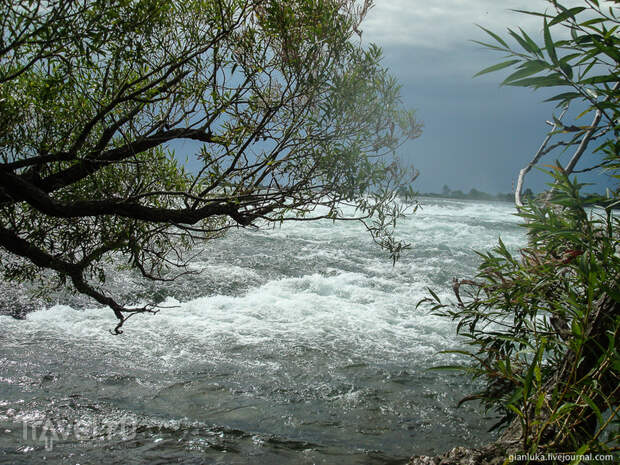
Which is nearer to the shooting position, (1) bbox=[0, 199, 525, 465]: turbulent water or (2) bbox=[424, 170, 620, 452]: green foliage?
(2) bbox=[424, 170, 620, 452]: green foliage

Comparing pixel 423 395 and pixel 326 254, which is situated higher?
pixel 326 254

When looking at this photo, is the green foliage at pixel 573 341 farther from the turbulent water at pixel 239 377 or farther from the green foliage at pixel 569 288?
the turbulent water at pixel 239 377

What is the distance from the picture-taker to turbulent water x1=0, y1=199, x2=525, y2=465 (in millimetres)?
5766

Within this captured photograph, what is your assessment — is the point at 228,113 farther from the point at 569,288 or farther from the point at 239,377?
the point at 239,377

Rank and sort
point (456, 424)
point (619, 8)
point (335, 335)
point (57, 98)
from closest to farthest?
1. point (619, 8)
2. point (57, 98)
3. point (456, 424)
4. point (335, 335)

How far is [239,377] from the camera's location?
26.3ft

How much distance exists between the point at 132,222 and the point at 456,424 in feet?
16.8

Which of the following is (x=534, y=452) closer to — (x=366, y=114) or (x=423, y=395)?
(x=366, y=114)

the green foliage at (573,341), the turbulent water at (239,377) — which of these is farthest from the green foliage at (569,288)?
the turbulent water at (239,377)

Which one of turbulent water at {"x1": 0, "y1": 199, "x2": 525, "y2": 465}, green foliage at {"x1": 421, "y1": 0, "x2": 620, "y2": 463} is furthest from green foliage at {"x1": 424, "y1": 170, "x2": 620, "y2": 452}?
turbulent water at {"x1": 0, "y1": 199, "x2": 525, "y2": 465}

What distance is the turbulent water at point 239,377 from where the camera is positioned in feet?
18.9

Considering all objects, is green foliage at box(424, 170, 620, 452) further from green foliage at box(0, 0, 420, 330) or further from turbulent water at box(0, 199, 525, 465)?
turbulent water at box(0, 199, 525, 465)

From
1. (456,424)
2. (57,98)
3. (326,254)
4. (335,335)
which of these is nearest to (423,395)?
(456,424)

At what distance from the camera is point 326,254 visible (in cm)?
1794
